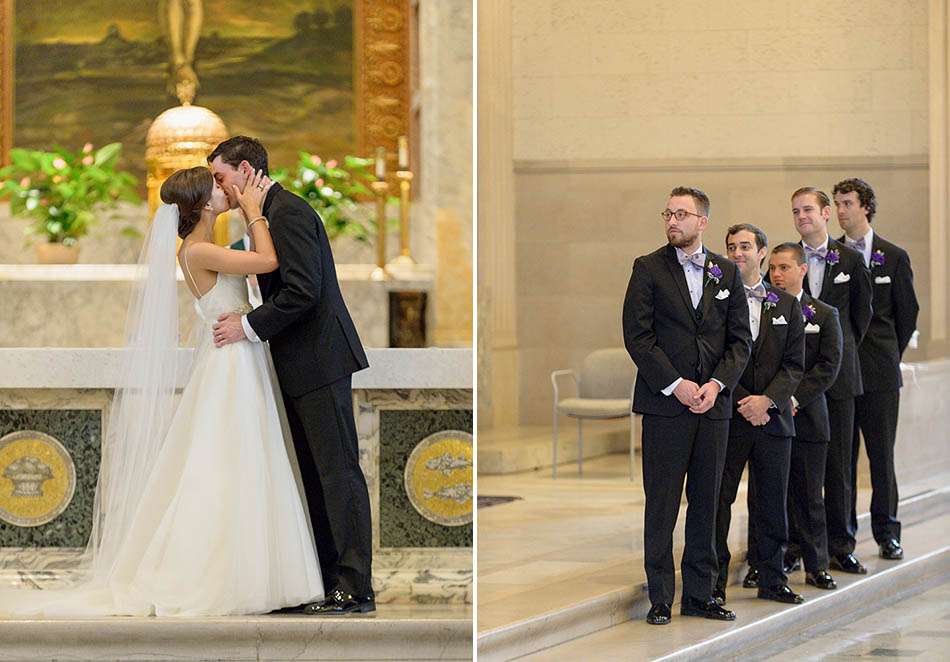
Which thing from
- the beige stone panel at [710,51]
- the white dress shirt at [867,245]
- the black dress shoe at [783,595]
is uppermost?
the beige stone panel at [710,51]

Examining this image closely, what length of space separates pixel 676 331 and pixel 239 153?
5.73 feet

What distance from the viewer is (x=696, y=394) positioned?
6.04m

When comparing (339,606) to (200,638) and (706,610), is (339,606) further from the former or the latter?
(706,610)

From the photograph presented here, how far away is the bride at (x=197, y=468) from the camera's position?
5.54 metres

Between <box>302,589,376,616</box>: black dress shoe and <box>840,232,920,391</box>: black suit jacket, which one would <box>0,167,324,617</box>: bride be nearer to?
<box>302,589,376,616</box>: black dress shoe

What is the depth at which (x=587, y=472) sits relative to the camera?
10914mm

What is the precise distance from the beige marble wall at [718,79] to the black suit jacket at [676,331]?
672 cm

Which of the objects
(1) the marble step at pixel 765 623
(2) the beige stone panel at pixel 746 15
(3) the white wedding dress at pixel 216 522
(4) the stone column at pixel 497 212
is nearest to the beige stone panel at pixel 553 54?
(4) the stone column at pixel 497 212

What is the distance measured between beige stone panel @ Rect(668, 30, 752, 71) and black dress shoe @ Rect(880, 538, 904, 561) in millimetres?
5672

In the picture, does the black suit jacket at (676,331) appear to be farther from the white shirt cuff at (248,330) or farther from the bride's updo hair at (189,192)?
the bride's updo hair at (189,192)

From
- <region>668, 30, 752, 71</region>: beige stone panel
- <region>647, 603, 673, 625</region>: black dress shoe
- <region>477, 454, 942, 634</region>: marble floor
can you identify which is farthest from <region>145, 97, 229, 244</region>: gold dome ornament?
<region>668, 30, 752, 71</region>: beige stone panel

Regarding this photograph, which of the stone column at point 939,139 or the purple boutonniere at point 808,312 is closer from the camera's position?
the purple boutonniere at point 808,312

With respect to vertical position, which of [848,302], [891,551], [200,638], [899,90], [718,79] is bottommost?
[891,551]

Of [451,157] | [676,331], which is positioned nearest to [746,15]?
[451,157]
